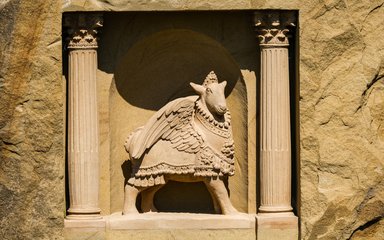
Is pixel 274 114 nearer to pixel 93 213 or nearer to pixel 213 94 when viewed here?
pixel 213 94

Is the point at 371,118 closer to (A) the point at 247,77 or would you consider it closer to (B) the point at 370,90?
(B) the point at 370,90

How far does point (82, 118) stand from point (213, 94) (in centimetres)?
126

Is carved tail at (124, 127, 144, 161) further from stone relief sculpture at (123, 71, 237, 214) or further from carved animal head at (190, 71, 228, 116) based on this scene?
carved animal head at (190, 71, 228, 116)

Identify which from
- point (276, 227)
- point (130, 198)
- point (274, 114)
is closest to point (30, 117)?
point (130, 198)

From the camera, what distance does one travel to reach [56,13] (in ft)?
48.8

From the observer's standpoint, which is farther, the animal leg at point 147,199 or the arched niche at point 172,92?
the animal leg at point 147,199

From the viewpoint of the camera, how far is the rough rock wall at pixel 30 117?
14.8 meters

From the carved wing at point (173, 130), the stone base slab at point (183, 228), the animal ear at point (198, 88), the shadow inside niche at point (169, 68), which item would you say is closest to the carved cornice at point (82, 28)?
the shadow inside niche at point (169, 68)

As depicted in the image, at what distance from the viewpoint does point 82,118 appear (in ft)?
49.6

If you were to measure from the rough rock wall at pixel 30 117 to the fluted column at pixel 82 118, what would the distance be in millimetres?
174

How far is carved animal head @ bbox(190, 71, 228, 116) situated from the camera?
50.4ft

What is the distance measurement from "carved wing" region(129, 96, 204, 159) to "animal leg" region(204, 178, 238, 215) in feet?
1.13

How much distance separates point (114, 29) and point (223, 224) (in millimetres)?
2101

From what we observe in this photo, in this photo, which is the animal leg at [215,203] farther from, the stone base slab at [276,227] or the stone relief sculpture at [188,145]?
the stone base slab at [276,227]
